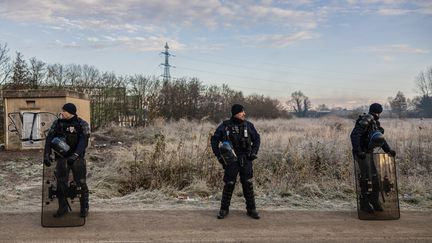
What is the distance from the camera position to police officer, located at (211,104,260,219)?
6.89 metres

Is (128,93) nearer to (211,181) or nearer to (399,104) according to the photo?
(211,181)

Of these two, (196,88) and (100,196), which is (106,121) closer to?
(196,88)

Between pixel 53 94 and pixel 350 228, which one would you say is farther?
pixel 53 94

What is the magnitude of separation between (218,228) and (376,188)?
2.81 metres

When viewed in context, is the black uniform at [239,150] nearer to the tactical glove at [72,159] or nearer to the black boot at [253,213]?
the black boot at [253,213]

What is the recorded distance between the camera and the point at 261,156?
45.3 ft

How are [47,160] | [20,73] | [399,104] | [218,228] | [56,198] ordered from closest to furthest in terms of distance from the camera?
[218,228], [47,160], [56,198], [20,73], [399,104]

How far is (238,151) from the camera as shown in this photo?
6.94 m

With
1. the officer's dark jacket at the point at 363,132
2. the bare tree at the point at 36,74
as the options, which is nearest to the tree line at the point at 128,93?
the bare tree at the point at 36,74

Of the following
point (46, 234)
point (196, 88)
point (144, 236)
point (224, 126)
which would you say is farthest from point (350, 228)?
point (196, 88)

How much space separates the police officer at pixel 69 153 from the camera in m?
6.53

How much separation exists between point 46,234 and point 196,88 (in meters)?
44.4

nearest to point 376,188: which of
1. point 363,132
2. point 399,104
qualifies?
point 363,132

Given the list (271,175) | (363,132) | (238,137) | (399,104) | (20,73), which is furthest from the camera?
(399,104)
